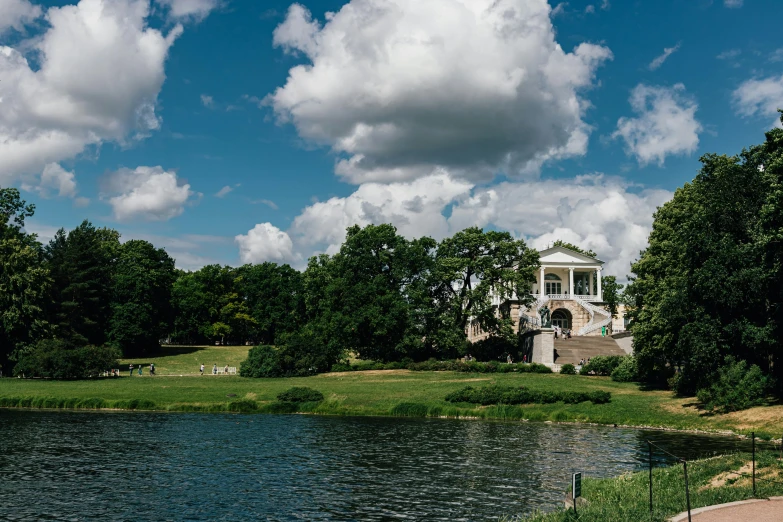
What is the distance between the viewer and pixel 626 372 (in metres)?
56.9

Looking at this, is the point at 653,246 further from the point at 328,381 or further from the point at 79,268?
the point at 79,268

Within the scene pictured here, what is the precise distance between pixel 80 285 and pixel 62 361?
58.9ft

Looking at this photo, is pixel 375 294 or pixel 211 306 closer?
pixel 375 294

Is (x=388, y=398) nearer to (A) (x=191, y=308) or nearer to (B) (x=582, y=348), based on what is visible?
(B) (x=582, y=348)

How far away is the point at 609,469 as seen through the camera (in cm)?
2630

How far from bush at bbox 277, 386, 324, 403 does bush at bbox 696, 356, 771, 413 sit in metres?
25.6

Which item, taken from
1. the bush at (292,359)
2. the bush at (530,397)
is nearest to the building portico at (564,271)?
the bush at (292,359)

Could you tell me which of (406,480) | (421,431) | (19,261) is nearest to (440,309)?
(421,431)

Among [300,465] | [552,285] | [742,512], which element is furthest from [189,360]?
[742,512]

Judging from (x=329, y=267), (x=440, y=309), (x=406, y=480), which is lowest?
(x=406, y=480)

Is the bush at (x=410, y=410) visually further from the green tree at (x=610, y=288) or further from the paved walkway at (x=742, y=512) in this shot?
the green tree at (x=610, y=288)

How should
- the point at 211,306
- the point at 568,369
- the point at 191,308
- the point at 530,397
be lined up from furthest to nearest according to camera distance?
the point at 211,306 → the point at 191,308 → the point at 568,369 → the point at 530,397

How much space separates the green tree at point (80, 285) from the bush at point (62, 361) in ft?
25.5

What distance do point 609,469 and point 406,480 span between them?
7.91 meters
